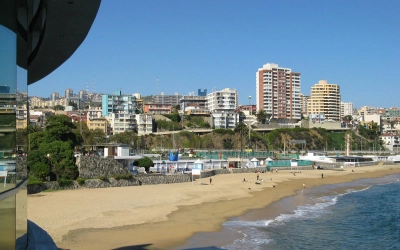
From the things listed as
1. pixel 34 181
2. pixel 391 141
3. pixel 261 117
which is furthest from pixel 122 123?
pixel 34 181

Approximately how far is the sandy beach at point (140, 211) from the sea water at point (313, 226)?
1.36 m

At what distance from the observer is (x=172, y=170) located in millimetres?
49094

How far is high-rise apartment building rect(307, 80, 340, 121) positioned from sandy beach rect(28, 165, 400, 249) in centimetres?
14724

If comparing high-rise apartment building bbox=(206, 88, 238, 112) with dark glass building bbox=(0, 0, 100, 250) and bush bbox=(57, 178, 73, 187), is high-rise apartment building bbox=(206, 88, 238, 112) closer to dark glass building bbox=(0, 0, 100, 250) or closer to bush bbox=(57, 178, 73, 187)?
bush bbox=(57, 178, 73, 187)

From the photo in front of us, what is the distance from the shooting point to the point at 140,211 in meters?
26.2

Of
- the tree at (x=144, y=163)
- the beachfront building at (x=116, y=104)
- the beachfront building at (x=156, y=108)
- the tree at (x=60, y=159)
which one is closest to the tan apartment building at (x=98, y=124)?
the beachfront building at (x=116, y=104)

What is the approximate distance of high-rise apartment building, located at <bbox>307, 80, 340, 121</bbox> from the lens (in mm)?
182875

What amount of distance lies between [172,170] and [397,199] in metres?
22.5

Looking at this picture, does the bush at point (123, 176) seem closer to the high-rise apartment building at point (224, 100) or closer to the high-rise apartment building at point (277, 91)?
the high-rise apartment building at point (224, 100)

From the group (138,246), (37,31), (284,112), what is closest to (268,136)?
(284,112)

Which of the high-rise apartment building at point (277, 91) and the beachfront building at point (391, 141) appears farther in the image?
the high-rise apartment building at point (277, 91)

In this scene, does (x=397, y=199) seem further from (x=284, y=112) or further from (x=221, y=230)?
(x=284, y=112)

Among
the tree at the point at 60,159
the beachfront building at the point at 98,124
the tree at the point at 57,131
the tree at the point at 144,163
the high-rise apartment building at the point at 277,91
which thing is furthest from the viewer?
the high-rise apartment building at the point at 277,91

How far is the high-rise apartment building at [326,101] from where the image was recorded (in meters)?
183
